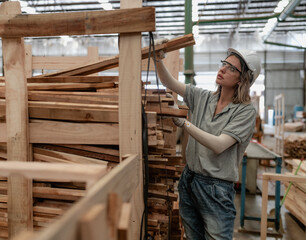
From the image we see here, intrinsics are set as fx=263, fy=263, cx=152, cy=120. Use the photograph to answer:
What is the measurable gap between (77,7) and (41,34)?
12.6 meters

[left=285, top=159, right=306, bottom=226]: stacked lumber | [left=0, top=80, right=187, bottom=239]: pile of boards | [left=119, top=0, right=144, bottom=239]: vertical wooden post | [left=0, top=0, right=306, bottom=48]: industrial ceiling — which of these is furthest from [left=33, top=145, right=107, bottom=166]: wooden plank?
[left=0, top=0, right=306, bottom=48]: industrial ceiling

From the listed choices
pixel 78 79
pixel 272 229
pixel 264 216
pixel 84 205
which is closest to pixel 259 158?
pixel 272 229

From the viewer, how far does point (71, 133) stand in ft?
5.59

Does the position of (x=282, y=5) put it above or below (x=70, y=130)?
above

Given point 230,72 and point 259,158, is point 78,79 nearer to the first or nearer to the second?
point 230,72

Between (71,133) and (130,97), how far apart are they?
1.52ft

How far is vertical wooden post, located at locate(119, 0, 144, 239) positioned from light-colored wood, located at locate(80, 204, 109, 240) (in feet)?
2.88

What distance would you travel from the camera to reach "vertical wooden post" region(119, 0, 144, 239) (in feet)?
5.16

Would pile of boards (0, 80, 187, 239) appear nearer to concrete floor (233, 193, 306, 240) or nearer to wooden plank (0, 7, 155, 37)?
wooden plank (0, 7, 155, 37)

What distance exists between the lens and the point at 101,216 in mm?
711

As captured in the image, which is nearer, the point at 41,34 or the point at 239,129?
the point at 41,34

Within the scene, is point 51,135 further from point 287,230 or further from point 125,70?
point 287,230

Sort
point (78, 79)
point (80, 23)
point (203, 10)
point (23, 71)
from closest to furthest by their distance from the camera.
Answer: point (80, 23) → point (23, 71) → point (78, 79) → point (203, 10)

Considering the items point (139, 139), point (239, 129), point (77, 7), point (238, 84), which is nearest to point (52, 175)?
point (139, 139)
